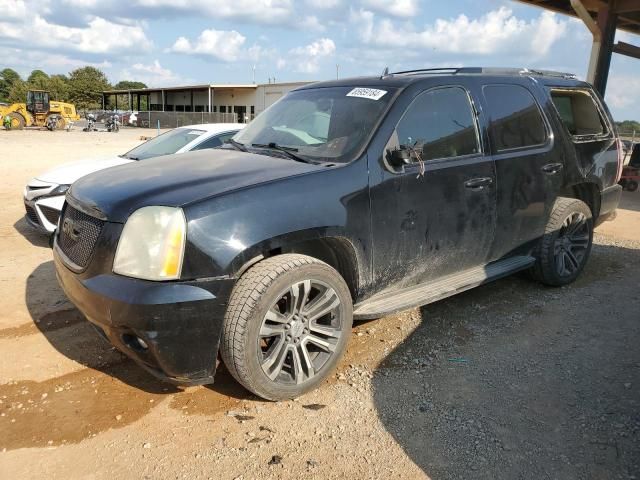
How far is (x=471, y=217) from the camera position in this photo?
155 inches

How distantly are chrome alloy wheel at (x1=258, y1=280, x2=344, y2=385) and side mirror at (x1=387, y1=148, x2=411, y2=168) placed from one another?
980 millimetres

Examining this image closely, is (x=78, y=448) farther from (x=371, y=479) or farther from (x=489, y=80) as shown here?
(x=489, y=80)

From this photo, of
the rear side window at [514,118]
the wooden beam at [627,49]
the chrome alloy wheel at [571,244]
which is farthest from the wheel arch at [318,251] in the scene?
the wooden beam at [627,49]

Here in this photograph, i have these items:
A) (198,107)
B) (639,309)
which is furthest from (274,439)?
(198,107)

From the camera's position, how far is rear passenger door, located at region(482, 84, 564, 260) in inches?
164

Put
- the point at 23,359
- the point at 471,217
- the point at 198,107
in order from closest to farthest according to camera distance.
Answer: the point at 23,359 → the point at 471,217 → the point at 198,107

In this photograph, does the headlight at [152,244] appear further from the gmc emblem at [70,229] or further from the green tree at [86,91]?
the green tree at [86,91]

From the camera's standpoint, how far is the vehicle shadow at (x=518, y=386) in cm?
266

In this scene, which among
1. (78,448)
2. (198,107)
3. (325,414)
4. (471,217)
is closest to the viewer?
(78,448)

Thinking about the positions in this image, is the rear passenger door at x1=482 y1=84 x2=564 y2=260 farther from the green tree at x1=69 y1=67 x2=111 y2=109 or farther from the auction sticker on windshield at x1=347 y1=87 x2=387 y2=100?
the green tree at x1=69 y1=67 x2=111 y2=109

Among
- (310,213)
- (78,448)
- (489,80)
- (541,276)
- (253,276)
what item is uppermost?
(489,80)

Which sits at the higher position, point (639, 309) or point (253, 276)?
point (253, 276)

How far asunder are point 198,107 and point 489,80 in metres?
56.6

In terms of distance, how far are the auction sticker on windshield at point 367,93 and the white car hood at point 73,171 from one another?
3.52 metres
